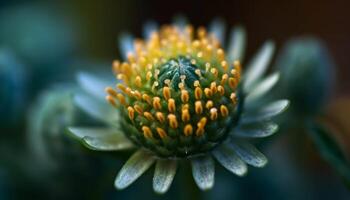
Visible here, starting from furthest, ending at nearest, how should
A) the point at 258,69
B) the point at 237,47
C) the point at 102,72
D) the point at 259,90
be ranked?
1. the point at 102,72
2. the point at 237,47
3. the point at 258,69
4. the point at 259,90

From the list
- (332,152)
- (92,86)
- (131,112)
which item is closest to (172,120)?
(131,112)

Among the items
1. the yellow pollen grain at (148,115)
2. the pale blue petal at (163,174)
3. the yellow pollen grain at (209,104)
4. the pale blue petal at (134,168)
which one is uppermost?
the yellow pollen grain at (148,115)

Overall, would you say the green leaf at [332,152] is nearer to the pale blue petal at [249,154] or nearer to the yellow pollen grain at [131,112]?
the pale blue petal at [249,154]

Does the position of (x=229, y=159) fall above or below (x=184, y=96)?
below

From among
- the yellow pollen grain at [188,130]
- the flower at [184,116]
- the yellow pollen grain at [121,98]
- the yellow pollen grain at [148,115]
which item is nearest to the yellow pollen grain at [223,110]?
the flower at [184,116]

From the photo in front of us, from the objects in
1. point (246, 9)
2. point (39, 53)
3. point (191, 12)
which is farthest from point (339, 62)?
point (39, 53)

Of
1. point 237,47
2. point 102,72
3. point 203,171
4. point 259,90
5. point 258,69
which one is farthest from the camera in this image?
point 102,72

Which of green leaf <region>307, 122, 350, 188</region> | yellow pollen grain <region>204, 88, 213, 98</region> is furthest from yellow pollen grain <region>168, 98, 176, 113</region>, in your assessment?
green leaf <region>307, 122, 350, 188</region>

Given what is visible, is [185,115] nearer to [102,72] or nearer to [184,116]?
[184,116]
